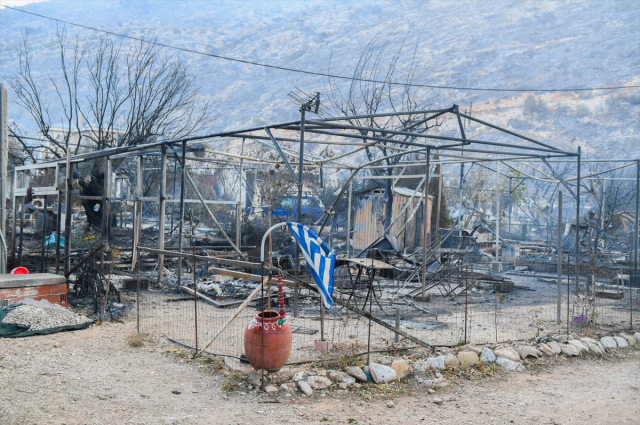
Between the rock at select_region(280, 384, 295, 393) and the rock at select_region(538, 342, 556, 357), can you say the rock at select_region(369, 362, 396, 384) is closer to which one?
the rock at select_region(280, 384, 295, 393)

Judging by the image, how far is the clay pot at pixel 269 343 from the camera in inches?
226

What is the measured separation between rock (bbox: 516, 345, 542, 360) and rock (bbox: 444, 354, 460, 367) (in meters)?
1.08

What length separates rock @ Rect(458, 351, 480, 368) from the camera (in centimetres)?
661

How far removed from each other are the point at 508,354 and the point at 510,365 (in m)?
0.22

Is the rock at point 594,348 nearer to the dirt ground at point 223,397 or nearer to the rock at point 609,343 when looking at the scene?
the rock at point 609,343

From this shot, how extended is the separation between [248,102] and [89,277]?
310 ft

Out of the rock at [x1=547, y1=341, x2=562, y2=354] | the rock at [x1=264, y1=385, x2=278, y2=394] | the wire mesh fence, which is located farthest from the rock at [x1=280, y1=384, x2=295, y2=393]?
the rock at [x1=547, y1=341, x2=562, y2=354]

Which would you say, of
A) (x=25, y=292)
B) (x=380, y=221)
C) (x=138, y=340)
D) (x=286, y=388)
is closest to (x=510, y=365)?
(x=286, y=388)

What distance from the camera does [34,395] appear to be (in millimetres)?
5195

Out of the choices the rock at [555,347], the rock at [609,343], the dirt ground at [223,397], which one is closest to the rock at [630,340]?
the rock at [609,343]

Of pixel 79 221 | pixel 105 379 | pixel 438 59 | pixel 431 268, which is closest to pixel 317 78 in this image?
pixel 438 59

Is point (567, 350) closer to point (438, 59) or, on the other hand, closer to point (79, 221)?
point (79, 221)

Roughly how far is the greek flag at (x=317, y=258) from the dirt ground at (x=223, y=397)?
1135mm

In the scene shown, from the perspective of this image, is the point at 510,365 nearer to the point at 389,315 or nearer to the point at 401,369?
the point at 401,369
